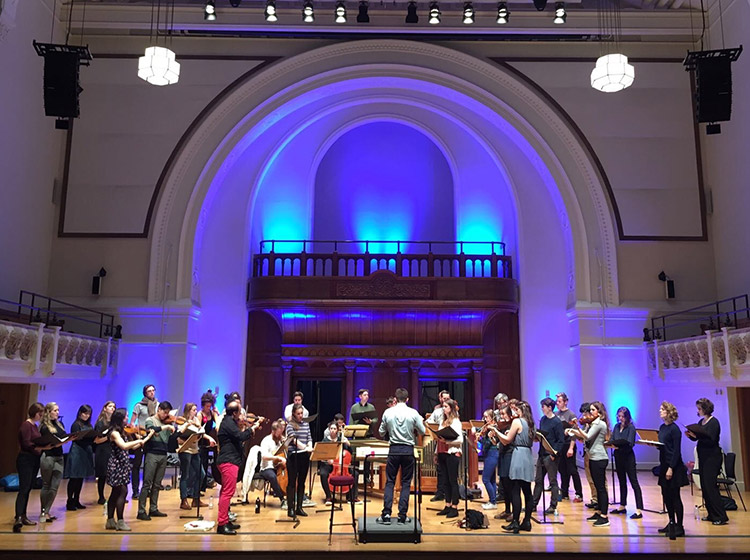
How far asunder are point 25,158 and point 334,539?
1016cm

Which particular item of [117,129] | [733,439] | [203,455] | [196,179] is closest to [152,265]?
[196,179]

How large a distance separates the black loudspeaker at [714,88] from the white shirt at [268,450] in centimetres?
848

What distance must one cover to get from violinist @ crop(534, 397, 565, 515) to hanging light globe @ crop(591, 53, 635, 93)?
199 inches

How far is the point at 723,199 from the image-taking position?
13258 mm

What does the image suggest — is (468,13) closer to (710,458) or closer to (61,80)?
(61,80)

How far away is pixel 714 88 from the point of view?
32.8 feet

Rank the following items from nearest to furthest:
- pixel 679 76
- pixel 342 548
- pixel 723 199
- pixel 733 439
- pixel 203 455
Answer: pixel 342 548 → pixel 203 455 → pixel 733 439 → pixel 723 199 → pixel 679 76

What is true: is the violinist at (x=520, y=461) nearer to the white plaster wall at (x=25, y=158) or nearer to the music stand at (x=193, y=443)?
the music stand at (x=193, y=443)

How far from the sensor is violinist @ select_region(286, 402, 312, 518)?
800cm

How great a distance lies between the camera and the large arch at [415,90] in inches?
538

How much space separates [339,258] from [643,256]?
6762 millimetres

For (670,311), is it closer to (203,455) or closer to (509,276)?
(509,276)

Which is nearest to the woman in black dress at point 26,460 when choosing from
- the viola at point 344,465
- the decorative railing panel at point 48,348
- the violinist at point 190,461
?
the violinist at point 190,461

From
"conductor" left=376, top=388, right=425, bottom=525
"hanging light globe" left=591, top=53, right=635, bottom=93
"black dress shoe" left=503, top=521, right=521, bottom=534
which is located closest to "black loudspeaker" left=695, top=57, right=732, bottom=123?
"hanging light globe" left=591, top=53, right=635, bottom=93
